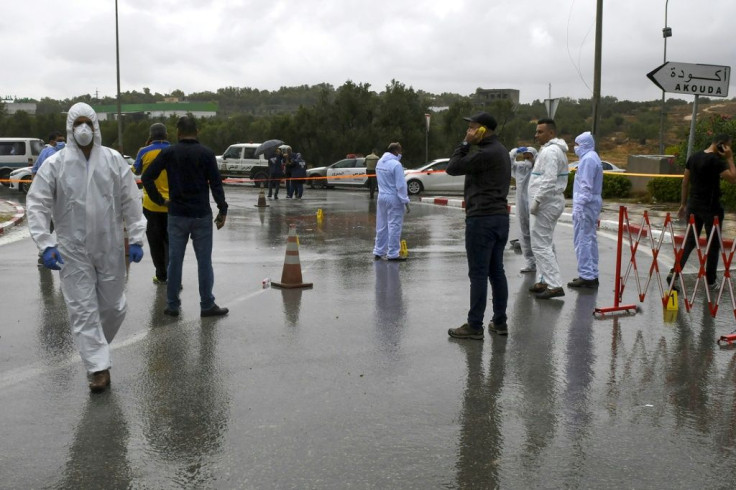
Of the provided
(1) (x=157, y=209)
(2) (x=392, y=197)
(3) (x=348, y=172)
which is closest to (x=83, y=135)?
(1) (x=157, y=209)

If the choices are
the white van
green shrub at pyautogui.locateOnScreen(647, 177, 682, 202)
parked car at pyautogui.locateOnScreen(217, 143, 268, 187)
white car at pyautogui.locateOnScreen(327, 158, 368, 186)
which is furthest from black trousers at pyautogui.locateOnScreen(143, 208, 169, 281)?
the white van

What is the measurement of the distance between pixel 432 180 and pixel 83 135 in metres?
25.8

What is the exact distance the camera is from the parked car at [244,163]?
36.4m

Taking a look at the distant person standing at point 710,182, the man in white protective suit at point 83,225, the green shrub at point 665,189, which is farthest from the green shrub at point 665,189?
the man in white protective suit at point 83,225

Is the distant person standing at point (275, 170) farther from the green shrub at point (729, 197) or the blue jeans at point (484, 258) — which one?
the blue jeans at point (484, 258)

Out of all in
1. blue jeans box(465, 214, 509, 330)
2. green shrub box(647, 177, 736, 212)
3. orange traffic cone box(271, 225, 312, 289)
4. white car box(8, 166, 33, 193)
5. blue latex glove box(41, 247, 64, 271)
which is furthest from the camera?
white car box(8, 166, 33, 193)

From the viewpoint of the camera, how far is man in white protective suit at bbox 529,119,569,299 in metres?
9.12

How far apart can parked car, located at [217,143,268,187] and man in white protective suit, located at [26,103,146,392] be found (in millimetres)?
30235

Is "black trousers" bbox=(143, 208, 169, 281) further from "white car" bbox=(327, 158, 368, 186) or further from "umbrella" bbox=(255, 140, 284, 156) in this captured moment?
"umbrella" bbox=(255, 140, 284, 156)

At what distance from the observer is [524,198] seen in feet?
38.3

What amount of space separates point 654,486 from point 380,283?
246 inches

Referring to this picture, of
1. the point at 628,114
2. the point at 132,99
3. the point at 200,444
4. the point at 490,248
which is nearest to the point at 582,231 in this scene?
the point at 490,248

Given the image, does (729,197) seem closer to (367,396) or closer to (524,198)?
(524,198)

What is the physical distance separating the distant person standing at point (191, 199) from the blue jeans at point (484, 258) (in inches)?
95.4
